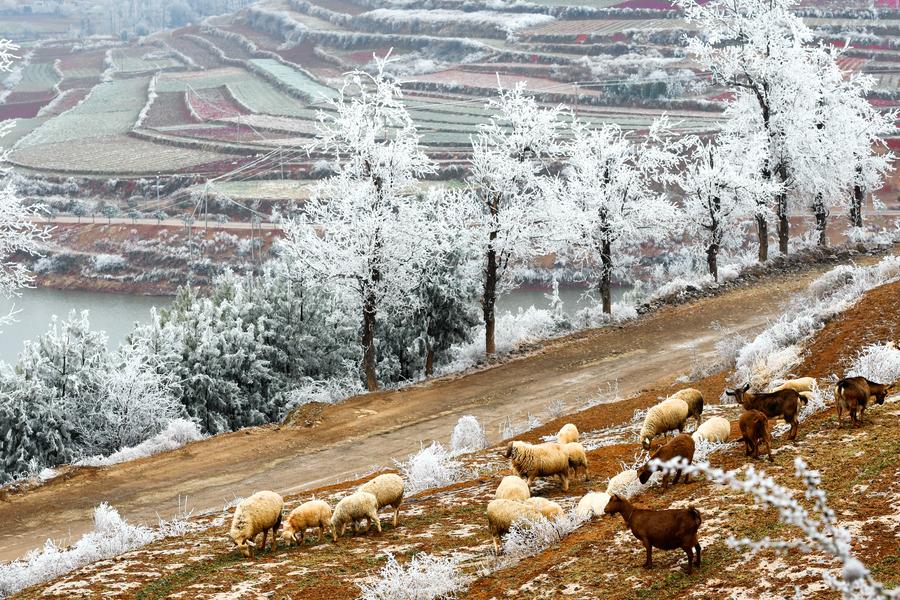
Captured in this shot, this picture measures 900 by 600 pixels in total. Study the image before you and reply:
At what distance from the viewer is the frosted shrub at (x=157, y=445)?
2314 centimetres

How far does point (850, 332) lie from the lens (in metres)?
19.3

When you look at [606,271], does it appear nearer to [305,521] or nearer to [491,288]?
[491,288]

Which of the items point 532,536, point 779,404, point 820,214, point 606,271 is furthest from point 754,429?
point 820,214

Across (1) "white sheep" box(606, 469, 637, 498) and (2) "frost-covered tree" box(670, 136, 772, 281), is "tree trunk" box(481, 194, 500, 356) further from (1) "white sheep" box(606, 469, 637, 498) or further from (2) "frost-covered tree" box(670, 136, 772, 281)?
(1) "white sheep" box(606, 469, 637, 498)

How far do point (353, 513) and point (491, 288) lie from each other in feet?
61.6

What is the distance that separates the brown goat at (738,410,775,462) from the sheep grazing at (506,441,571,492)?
122 inches

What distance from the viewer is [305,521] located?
13.9 m

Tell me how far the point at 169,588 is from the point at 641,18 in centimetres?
14370

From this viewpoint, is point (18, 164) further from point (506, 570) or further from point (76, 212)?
point (506, 570)

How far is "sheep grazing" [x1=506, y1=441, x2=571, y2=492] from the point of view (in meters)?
Result: 14.4

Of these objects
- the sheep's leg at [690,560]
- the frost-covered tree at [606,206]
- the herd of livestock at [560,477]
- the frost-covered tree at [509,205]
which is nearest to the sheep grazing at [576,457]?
the herd of livestock at [560,477]

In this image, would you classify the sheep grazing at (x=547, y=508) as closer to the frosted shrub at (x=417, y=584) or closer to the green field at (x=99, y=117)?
the frosted shrub at (x=417, y=584)

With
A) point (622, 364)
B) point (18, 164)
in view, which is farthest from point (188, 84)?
point (622, 364)

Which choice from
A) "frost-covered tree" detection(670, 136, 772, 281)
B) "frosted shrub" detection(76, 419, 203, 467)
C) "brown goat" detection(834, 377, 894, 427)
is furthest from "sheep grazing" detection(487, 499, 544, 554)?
"frost-covered tree" detection(670, 136, 772, 281)
